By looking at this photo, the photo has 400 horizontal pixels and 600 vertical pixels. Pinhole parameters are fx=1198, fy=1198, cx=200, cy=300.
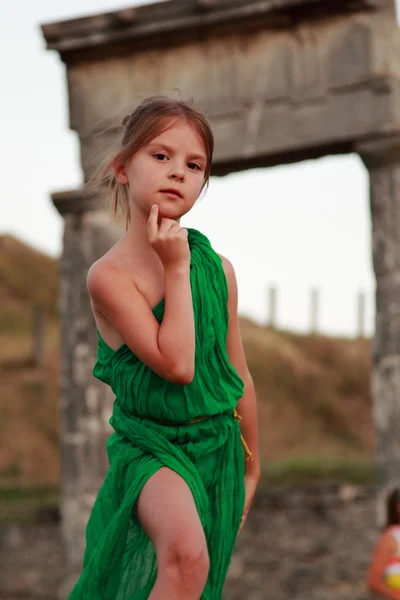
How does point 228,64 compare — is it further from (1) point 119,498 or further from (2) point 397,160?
(1) point 119,498

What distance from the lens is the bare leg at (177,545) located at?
3.36m

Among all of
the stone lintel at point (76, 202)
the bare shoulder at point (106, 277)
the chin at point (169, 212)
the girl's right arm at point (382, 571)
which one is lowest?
the girl's right arm at point (382, 571)

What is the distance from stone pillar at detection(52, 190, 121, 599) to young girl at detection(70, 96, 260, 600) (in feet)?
17.9

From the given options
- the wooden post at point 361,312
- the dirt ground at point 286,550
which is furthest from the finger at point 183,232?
the wooden post at point 361,312

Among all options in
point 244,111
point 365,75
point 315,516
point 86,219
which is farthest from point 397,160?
point 315,516

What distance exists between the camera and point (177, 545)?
3.35 metres

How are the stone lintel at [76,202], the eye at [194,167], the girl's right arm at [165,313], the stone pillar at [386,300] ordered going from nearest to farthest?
the girl's right arm at [165,313], the eye at [194,167], the stone pillar at [386,300], the stone lintel at [76,202]

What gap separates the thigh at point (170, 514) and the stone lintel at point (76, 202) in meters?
5.97

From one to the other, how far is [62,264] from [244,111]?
1909 millimetres

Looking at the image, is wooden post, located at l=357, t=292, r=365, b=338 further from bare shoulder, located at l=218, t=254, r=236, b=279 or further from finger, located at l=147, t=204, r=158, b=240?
finger, located at l=147, t=204, r=158, b=240

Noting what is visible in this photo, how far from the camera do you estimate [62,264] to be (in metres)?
9.52

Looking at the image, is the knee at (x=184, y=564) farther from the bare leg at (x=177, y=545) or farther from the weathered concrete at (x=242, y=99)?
the weathered concrete at (x=242, y=99)

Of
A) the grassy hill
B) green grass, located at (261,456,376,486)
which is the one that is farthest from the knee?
the grassy hill

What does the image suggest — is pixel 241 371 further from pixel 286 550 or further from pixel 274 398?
pixel 274 398
